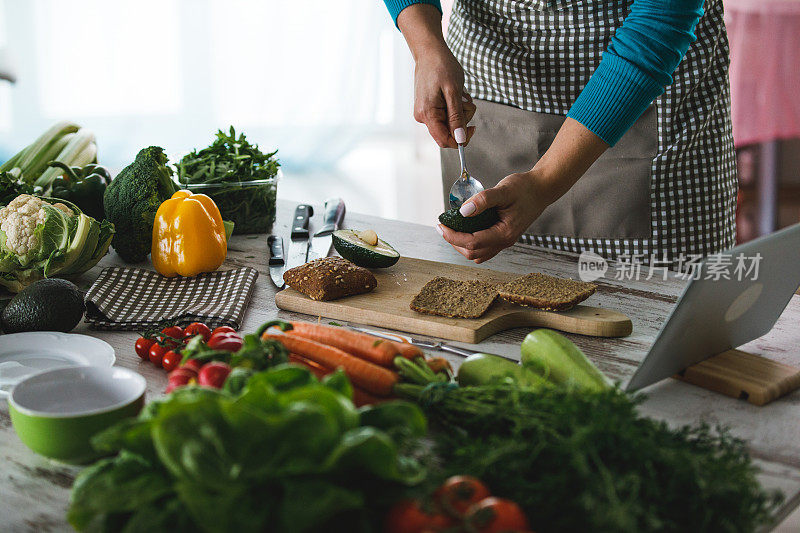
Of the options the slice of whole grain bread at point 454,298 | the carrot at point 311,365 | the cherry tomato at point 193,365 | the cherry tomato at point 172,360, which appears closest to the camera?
the cherry tomato at point 193,365

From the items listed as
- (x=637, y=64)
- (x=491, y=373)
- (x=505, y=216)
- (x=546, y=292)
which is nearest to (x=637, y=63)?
(x=637, y=64)

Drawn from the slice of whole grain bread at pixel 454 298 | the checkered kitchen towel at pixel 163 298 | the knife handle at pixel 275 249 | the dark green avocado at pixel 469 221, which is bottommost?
the checkered kitchen towel at pixel 163 298

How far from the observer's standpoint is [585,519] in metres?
0.76

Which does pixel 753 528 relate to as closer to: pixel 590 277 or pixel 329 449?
pixel 329 449

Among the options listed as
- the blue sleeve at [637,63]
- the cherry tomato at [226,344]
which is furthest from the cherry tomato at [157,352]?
the blue sleeve at [637,63]

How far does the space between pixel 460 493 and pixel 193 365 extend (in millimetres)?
447

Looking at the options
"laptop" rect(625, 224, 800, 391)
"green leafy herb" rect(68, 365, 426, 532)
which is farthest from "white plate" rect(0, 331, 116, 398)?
"laptop" rect(625, 224, 800, 391)

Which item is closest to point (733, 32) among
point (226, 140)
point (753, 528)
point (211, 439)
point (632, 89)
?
point (632, 89)

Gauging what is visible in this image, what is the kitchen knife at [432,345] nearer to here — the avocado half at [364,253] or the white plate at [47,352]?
the avocado half at [364,253]

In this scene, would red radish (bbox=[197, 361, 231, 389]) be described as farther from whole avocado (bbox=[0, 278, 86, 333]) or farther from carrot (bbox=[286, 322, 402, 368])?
whole avocado (bbox=[0, 278, 86, 333])

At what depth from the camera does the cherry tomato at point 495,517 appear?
72cm

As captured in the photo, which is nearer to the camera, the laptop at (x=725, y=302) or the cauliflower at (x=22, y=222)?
the laptop at (x=725, y=302)

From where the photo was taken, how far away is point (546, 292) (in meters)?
1.53

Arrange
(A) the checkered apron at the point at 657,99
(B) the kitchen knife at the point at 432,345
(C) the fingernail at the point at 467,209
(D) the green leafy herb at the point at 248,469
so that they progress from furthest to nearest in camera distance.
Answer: (A) the checkered apron at the point at 657,99 < (C) the fingernail at the point at 467,209 < (B) the kitchen knife at the point at 432,345 < (D) the green leafy herb at the point at 248,469
